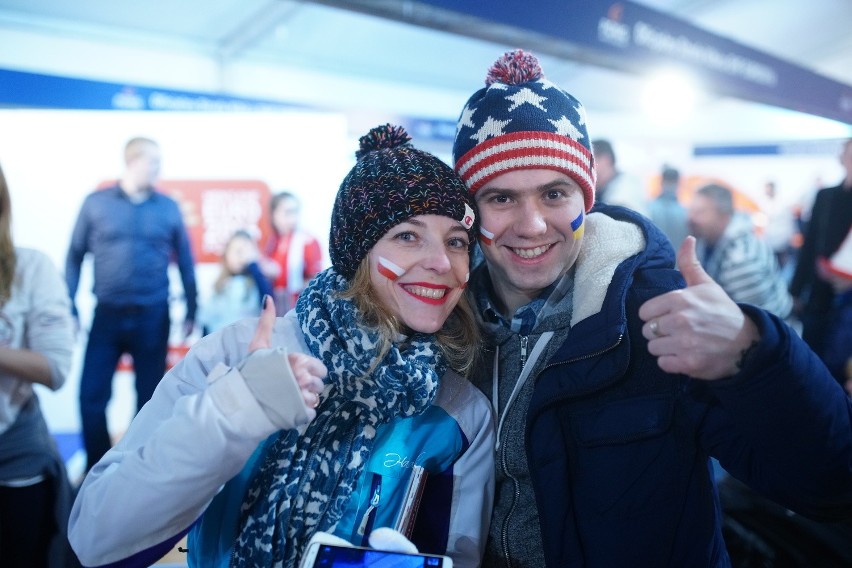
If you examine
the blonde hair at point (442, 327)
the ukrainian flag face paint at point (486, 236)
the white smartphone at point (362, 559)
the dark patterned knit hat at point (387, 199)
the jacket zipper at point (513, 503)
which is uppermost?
the dark patterned knit hat at point (387, 199)

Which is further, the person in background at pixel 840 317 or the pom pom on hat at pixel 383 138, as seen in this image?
the person in background at pixel 840 317

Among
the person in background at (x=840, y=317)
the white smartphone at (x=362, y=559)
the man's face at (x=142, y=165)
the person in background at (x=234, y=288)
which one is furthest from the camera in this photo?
the person in background at (x=234, y=288)

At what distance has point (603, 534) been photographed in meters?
1.21

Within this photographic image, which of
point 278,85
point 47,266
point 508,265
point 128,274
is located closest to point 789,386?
point 508,265

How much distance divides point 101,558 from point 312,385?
474 mm

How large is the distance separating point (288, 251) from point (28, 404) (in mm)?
2974

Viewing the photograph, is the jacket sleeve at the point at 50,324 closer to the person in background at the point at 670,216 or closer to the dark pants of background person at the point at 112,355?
the dark pants of background person at the point at 112,355

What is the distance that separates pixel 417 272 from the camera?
1340 millimetres

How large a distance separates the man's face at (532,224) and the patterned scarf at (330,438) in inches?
13.4

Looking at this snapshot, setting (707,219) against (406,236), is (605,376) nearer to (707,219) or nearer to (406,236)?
(406,236)

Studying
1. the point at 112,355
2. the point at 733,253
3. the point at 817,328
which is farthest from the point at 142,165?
the point at 817,328

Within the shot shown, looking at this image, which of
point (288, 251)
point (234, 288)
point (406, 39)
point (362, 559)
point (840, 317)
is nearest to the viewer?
point (362, 559)

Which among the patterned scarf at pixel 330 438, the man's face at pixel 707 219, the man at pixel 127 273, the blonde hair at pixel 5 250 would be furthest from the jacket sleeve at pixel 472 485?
the man at pixel 127 273

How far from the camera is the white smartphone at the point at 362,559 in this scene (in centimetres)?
94
